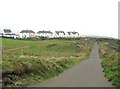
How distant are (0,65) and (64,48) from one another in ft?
213

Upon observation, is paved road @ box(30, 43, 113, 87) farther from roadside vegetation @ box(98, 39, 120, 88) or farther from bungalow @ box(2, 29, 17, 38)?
bungalow @ box(2, 29, 17, 38)

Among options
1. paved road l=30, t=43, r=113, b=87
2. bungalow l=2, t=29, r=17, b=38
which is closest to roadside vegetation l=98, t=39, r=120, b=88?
paved road l=30, t=43, r=113, b=87

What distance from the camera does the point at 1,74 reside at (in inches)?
851

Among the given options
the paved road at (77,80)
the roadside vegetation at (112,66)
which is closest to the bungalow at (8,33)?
the roadside vegetation at (112,66)

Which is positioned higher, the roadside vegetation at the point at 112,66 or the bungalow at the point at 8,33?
the bungalow at the point at 8,33

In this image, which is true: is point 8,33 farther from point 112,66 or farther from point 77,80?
point 77,80

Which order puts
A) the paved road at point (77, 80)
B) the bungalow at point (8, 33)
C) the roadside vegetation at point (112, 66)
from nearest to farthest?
the paved road at point (77, 80), the roadside vegetation at point (112, 66), the bungalow at point (8, 33)

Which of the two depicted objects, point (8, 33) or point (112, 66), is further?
point (8, 33)

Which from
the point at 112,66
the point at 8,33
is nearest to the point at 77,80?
the point at 112,66

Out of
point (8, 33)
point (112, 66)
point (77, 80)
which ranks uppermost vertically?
point (8, 33)

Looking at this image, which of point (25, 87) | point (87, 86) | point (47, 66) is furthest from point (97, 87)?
point (47, 66)

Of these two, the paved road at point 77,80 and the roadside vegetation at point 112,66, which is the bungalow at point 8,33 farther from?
the paved road at point 77,80

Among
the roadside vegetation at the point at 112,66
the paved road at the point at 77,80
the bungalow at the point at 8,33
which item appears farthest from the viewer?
the bungalow at the point at 8,33

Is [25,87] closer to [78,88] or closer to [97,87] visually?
[78,88]
